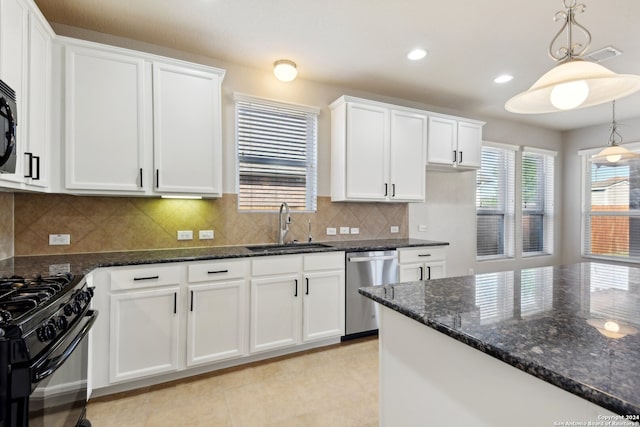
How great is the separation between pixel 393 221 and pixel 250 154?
204cm

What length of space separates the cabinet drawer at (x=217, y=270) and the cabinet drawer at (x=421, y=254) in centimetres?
170

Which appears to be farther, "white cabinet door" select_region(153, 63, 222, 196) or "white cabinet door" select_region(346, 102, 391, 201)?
"white cabinet door" select_region(346, 102, 391, 201)

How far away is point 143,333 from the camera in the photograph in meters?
2.29

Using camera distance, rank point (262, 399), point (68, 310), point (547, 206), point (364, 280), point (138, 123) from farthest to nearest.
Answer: point (547, 206) → point (364, 280) → point (138, 123) → point (262, 399) → point (68, 310)

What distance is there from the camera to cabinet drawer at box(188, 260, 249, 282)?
2.45 metres

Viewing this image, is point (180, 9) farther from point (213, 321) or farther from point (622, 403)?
point (622, 403)

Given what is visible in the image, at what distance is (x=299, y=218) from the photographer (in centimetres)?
353

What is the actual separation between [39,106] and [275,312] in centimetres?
228

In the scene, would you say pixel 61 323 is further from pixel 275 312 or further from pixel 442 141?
pixel 442 141

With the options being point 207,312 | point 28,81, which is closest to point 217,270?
point 207,312

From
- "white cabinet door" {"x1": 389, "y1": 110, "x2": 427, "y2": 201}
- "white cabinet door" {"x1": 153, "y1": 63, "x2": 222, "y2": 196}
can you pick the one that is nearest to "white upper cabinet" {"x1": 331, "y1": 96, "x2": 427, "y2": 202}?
"white cabinet door" {"x1": 389, "y1": 110, "x2": 427, "y2": 201}

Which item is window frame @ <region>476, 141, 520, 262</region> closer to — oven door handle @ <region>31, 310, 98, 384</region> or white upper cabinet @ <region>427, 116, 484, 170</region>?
white upper cabinet @ <region>427, 116, 484, 170</region>

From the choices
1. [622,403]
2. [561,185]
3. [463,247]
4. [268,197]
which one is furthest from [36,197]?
[561,185]

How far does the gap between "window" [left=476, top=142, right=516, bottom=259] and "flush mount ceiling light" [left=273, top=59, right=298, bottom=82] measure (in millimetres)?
3314
